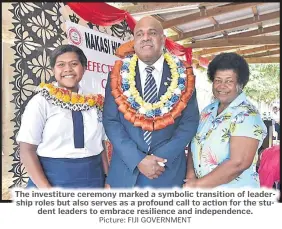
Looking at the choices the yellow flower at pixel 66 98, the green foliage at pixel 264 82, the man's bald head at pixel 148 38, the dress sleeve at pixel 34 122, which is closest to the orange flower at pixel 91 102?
the yellow flower at pixel 66 98

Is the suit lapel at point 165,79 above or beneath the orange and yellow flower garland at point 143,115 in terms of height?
above

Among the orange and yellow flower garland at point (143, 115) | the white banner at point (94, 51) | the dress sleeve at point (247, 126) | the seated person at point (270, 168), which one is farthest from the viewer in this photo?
the white banner at point (94, 51)

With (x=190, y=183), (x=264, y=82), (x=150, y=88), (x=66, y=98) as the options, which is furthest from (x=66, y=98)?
(x=264, y=82)

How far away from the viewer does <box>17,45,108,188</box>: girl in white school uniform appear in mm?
1743

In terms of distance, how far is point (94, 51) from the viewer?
8.74 feet

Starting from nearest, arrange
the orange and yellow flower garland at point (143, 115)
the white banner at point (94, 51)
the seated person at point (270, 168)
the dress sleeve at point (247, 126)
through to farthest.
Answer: the dress sleeve at point (247, 126), the orange and yellow flower garland at point (143, 115), the seated person at point (270, 168), the white banner at point (94, 51)

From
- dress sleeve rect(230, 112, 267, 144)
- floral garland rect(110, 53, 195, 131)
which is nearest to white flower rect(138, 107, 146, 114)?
floral garland rect(110, 53, 195, 131)

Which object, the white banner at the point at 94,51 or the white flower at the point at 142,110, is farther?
the white banner at the point at 94,51

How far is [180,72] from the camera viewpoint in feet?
6.15

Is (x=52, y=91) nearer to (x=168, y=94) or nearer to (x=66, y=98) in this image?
(x=66, y=98)

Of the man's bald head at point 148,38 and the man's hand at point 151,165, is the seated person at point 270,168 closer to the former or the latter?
the man's hand at point 151,165

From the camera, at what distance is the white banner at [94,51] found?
2.51 m

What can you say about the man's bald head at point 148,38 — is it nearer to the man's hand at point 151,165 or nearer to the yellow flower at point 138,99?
the yellow flower at point 138,99

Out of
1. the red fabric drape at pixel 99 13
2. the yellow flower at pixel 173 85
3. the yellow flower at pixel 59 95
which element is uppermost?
the red fabric drape at pixel 99 13
